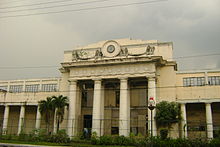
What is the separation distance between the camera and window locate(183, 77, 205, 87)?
41625 millimetres

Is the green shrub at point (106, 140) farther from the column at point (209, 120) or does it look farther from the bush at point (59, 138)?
the column at point (209, 120)

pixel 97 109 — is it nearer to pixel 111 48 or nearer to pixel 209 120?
pixel 111 48

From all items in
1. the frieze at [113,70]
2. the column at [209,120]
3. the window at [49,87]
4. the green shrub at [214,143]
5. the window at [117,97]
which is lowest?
the green shrub at [214,143]

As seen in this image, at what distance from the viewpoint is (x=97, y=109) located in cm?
4128

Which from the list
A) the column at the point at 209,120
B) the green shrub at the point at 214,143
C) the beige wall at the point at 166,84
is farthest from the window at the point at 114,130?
the green shrub at the point at 214,143

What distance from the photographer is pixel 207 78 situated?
4134 cm

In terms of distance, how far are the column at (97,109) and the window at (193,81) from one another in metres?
14.9

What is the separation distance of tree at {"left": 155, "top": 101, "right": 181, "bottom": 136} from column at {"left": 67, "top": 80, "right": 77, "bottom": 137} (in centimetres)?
1433

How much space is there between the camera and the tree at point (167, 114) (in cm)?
3788

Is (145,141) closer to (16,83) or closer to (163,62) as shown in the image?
(163,62)

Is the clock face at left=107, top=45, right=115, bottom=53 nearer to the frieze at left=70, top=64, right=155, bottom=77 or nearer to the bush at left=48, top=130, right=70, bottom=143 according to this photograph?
the frieze at left=70, top=64, right=155, bottom=77

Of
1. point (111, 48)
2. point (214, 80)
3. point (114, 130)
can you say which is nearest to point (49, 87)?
point (111, 48)

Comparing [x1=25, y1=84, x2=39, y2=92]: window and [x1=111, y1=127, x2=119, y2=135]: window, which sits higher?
[x1=25, y1=84, x2=39, y2=92]: window

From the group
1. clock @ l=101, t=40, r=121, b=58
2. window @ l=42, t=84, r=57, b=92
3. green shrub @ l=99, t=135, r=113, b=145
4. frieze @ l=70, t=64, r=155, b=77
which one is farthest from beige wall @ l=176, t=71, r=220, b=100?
window @ l=42, t=84, r=57, b=92
